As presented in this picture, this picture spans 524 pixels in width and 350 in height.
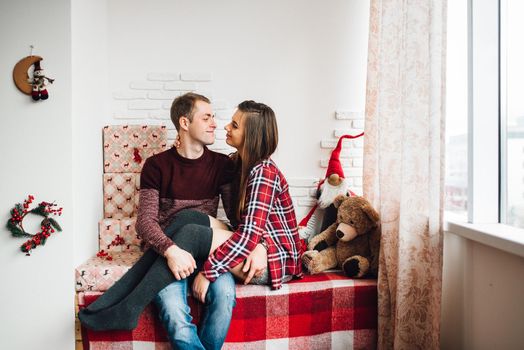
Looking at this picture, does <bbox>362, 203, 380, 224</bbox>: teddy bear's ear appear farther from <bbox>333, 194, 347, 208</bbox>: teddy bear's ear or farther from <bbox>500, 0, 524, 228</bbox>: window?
<bbox>500, 0, 524, 228</bbox>: window

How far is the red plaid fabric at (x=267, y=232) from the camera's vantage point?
1.70 metres

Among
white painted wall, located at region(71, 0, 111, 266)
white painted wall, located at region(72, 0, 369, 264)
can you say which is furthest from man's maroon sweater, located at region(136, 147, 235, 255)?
white painted wall, located at region(72, 0, 369, 264)

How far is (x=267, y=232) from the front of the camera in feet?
6.08

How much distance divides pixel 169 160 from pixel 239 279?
705 millimetres

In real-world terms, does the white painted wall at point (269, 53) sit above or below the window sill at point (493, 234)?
above

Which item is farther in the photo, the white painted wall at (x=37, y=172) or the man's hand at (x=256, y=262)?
the white painted wall at (x=37, y=172)

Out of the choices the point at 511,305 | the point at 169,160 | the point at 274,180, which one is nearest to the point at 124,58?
the point at 169,160

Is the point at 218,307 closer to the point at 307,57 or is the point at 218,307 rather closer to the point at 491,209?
the point at 491,209

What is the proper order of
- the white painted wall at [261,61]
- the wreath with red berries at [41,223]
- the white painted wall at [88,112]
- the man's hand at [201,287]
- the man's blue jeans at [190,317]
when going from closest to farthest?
the man's blue jeans at [190,317]
the man's hand at [201,287]
the wreath with red berries at [41,223]
the white painted wall at [88,112]
the white painted wall at [261,61]

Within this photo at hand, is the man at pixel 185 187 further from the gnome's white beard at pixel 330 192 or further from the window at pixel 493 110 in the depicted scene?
the window at pixel 493 110

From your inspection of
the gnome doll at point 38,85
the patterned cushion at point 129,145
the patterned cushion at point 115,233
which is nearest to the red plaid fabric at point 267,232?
the patterned cushion at point 115,233

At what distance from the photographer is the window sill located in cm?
131

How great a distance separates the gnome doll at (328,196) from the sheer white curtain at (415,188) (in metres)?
0.46

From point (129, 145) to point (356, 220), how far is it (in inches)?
54.5
